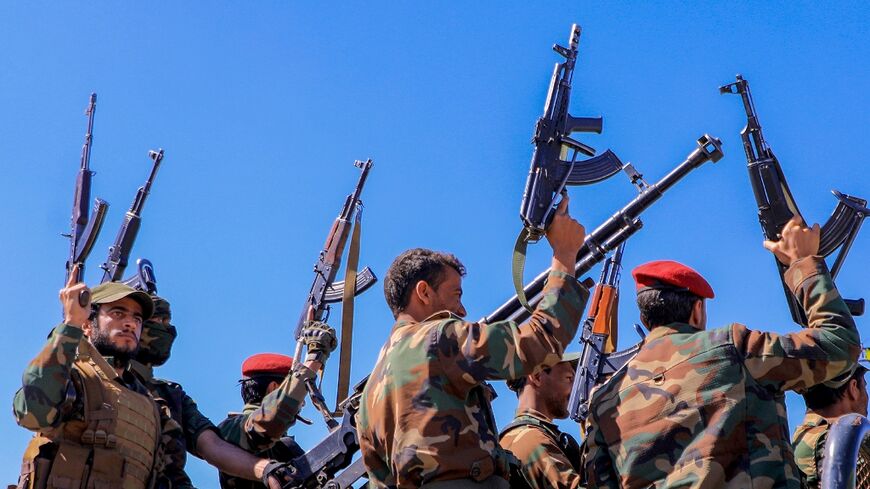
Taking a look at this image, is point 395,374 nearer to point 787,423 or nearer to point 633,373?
point 633,373

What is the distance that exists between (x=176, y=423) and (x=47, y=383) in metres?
1.40

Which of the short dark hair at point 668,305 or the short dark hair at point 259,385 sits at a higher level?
the short dark hair at point 259,385

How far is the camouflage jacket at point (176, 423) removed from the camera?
9023mm

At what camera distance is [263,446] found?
30.3 ft

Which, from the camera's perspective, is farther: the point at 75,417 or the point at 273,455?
the point at 273,455

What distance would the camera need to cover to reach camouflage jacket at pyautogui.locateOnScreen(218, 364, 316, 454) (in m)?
9.06

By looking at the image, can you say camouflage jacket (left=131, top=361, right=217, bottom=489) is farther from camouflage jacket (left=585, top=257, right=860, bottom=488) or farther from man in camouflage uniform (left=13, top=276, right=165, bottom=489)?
camouflage jacket (left=585, top=257, right=860, bottom=488)

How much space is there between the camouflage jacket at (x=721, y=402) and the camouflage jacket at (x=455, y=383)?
600 millimetres

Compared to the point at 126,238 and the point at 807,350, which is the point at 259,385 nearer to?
the point at 126,238

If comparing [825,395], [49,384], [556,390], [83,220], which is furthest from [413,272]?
[83,220]

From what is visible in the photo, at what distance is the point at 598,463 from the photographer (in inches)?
277

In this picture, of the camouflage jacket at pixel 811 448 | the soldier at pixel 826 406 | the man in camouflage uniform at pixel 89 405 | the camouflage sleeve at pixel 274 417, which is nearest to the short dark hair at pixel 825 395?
the soldier at pixel 826 406

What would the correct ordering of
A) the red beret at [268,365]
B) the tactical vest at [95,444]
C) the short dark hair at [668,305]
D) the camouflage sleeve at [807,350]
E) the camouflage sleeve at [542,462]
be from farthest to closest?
the red beret at [268,365]
the tactical vest at [95,444]
the camouflage sleeve at [542,462]
the short dark hair at [668,305]
the camouflage sleeve at [807,350]

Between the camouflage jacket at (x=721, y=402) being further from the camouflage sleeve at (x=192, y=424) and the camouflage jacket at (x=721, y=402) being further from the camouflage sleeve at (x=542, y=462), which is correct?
the camouflage sleeve at (x=192, y=424)
